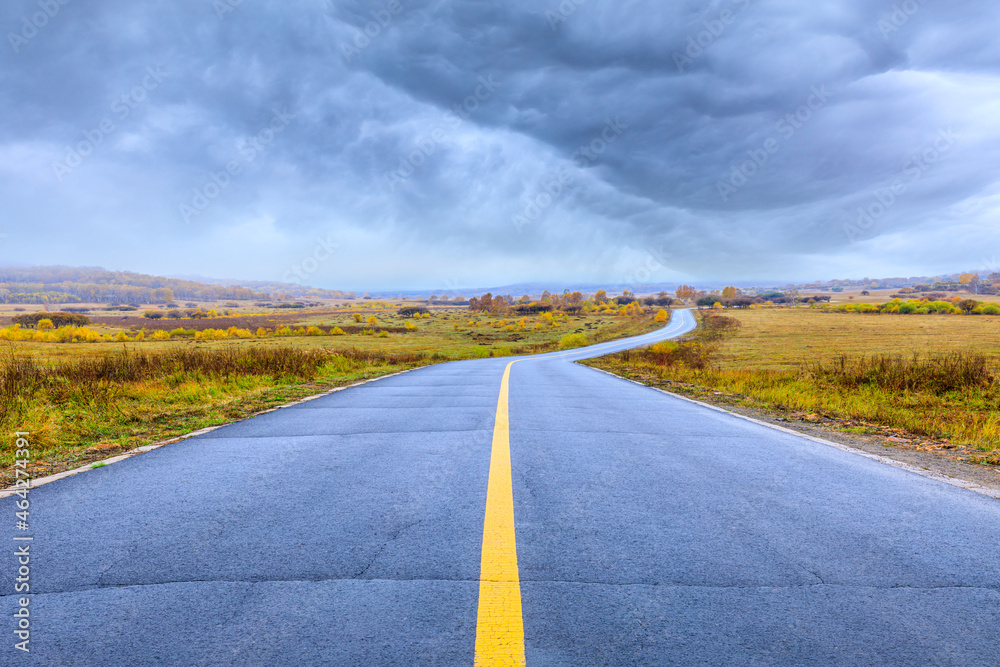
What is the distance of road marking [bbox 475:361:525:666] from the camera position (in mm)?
1954

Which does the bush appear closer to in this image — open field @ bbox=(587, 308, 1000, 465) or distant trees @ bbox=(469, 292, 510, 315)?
open field @ bbox=(587, 308, 1000, 465)

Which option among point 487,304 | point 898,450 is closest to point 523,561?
point 898,450

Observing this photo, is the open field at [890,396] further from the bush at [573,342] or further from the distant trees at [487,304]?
the distant trees at [487,304]

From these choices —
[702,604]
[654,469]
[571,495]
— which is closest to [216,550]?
[571,495]

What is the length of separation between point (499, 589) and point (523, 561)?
34 cm

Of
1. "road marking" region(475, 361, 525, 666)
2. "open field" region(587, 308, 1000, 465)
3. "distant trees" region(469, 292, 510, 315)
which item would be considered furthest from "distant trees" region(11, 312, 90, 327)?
"distant trees" region(469, 292, 510, 315)

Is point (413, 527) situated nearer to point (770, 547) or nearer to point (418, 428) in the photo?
point (770, 547)

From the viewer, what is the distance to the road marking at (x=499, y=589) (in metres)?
1.95

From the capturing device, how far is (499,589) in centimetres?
240

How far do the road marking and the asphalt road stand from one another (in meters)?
0.06

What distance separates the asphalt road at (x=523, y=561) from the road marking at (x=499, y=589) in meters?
0.06

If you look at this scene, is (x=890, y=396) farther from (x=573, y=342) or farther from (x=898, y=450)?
(x=573, y=342)

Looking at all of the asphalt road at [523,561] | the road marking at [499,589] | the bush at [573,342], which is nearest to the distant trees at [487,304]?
the bush at [573,342]

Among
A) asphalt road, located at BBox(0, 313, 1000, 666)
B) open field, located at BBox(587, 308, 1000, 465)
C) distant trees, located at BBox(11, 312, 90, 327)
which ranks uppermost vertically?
asphalt road, located at BBox(0, 313, 1000, 666)
